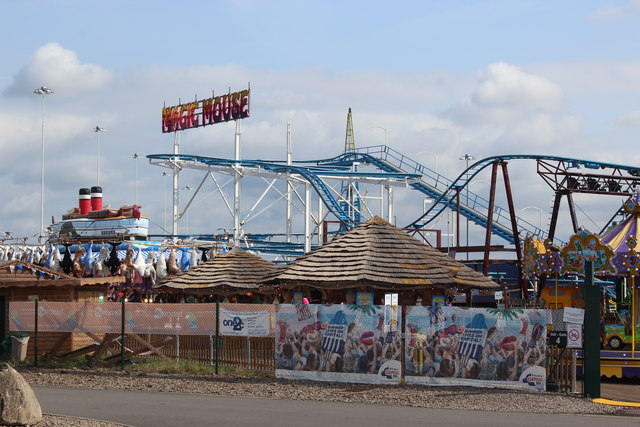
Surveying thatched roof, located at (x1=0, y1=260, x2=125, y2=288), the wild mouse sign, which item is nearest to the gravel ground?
thatched roof, located at (x1=0, y1=260, x2=125, y2=288)

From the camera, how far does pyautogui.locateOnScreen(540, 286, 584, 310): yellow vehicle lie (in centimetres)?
3084

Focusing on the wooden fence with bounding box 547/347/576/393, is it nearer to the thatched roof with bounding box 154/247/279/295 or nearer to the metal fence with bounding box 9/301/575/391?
the metal fence with bounding box 9/301/575/391

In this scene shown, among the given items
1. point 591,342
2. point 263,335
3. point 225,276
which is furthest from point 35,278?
point 591,342

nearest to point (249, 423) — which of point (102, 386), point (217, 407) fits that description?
point (217, 407)

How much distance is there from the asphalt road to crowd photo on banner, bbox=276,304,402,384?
2876 millimetres

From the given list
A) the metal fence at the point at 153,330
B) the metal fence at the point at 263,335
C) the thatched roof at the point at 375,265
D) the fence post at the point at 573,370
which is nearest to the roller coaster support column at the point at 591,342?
the fence post at the point at 573,370

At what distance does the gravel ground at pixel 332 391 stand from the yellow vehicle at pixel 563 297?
1294cm

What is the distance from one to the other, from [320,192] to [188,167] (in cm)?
927

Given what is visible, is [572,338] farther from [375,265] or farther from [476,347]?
[375,265]

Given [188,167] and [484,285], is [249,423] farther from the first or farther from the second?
[188,167]

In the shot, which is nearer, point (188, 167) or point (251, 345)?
point (251, 345)

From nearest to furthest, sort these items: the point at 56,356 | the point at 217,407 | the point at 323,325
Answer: the point at 217,407, the point at 323,325, the point at 56,356

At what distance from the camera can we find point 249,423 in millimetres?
14336

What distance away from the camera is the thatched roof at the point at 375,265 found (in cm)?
2417
